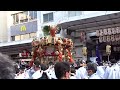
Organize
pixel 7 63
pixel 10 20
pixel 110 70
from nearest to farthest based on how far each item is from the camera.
→ 1. pixel 7 63
2. pixel 110 70
3. pixel 10 20

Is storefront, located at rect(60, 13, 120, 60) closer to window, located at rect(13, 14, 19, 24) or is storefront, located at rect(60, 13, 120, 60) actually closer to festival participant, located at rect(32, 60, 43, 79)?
window, located at rect(13, 14, 19, 24)

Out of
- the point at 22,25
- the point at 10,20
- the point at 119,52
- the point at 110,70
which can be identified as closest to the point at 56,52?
the point at 110,70

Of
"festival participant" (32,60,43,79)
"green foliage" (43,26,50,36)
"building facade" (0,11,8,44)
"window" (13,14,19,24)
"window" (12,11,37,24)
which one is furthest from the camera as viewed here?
"building facade" (0,11,8,44)

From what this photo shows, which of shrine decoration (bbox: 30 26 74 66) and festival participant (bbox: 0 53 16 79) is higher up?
festival participant (bbox: 0 53 16 79)

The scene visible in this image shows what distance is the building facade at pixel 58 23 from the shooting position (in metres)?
20.2

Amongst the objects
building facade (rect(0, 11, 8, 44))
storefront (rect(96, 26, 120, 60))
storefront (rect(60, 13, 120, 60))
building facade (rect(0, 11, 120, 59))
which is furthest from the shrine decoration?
building facade (rect(0, 11, 8, 44))

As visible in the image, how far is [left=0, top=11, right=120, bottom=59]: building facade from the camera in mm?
20188

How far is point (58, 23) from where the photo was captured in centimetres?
2072

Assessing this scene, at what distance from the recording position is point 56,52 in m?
11.2

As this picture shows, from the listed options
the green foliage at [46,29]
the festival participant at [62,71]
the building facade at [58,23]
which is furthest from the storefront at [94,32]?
the festival participant at [62,71]

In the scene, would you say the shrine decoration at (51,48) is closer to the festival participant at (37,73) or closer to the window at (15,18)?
the festival participant at (37,73)

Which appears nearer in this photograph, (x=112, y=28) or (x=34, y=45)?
(x=34, y=45)
